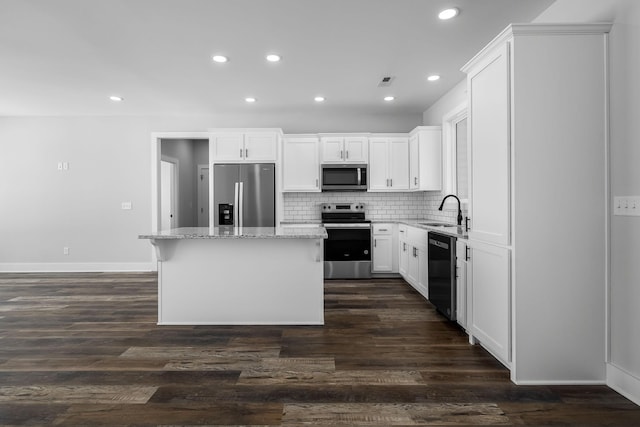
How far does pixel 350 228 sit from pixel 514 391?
355cm

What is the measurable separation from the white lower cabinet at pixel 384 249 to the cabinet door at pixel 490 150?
274 centimetres

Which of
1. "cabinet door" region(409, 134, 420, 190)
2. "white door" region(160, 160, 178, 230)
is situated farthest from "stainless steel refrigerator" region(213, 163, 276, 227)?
"white door" region(160, 160, 178, 230)

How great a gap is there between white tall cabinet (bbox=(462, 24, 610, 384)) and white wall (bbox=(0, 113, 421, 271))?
13.2 feet

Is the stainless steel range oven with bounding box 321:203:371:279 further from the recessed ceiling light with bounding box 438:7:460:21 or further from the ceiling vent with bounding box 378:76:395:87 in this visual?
the recessed ceiling light with bounding box 438:7:460:21

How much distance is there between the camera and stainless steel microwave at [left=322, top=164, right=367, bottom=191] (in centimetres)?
584

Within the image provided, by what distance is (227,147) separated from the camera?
5.70 meters

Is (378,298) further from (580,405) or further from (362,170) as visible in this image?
(580,405)

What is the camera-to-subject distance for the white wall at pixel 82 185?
6.29 m

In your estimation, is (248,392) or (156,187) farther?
(156,187)

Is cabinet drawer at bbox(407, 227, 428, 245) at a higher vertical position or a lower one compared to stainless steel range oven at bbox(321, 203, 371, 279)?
higher

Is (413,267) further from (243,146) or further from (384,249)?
(243,146)

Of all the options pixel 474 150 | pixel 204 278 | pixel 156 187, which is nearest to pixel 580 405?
pixel 474 150

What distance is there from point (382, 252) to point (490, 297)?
307 centimetres

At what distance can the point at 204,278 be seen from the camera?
354cm
